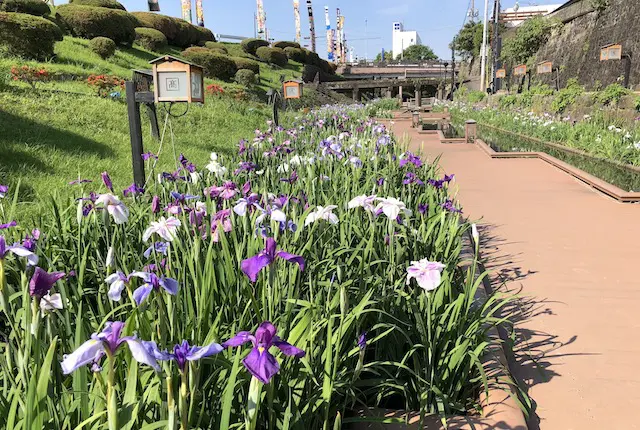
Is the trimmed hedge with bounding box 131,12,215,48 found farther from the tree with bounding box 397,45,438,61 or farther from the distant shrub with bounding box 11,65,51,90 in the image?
the tree with bounding box 397,45,438,61

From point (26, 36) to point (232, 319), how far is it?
1358cm

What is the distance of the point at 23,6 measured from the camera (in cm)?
1598

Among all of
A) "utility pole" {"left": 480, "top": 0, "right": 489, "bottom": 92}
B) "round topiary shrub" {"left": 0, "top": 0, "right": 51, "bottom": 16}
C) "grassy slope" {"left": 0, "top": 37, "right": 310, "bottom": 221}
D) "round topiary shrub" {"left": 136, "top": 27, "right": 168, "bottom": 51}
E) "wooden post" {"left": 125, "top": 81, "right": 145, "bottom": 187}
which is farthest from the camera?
"utility pole" {"left": 480, "top": 0, "right": 489, "bottom": 92}

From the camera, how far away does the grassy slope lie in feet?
16.7

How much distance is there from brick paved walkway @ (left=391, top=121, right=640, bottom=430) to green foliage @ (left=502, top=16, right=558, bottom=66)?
76.5 feet

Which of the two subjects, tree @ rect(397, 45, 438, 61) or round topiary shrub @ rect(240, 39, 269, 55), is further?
tree @ rect(397, 45, 438, 61)

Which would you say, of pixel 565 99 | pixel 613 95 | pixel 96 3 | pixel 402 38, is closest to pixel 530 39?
pixel 565 99

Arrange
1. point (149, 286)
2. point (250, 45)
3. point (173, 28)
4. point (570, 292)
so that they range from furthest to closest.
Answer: point (250, 45) < point (173, 28) < point (570, 292) < point (149, 286)

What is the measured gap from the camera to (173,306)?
1382 millimetres

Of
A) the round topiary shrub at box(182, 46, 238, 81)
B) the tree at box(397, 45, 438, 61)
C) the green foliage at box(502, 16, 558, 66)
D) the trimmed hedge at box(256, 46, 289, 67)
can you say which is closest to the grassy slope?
the round topiary shrub at box(182, 46, 238, 81)

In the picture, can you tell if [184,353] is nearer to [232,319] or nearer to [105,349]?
[105,349]

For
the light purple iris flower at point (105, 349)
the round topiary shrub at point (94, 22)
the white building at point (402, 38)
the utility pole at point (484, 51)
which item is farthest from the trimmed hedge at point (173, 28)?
the white building at point (402, 38)

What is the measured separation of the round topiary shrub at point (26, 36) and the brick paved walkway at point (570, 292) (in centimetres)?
1166

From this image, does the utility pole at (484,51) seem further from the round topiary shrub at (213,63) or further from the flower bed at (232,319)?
the flower bed at (232,319)
